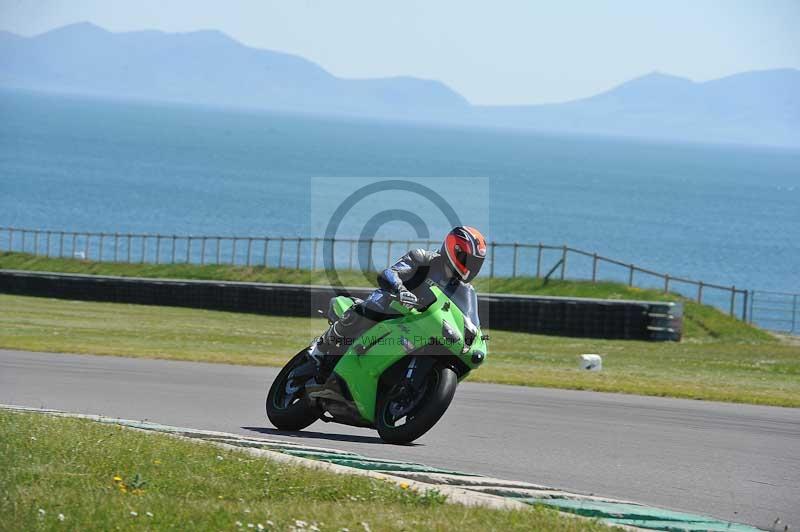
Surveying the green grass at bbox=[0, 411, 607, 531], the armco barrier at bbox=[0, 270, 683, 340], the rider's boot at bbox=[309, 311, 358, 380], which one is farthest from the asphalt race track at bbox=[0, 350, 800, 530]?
the armco barrier at bbox=[0, 270, 683, 340]

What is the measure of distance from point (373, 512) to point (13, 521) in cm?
187

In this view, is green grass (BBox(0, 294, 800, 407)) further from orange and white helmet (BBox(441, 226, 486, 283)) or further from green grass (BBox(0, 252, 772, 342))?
orange and white helmet (BBox(441, 226, 486, 283))

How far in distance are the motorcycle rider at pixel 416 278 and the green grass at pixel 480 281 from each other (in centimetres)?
1993

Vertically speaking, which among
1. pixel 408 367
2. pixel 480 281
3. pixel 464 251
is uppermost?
pixel 464 251

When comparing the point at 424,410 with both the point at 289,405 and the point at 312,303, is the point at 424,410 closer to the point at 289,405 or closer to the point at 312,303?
the point at 289,405

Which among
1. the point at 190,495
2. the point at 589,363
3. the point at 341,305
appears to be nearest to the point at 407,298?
the point at 341,305

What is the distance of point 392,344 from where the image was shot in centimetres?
908

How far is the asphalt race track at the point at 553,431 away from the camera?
27.3 feet

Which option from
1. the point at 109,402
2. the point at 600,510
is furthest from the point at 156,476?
the point at 109,402

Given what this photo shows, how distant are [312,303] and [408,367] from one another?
20.4 m

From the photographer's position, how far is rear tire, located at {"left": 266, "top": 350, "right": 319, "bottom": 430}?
10.2 m

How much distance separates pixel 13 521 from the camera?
19.5ft

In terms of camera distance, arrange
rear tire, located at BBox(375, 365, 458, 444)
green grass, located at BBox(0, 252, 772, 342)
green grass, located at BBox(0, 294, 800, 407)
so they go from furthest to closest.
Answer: green grass, located at BBox(0, 252, 772, 342), green grass, located at BBox(0, 294, 800, 407), rear tire, located at BBox(375, 365, 458, 444)

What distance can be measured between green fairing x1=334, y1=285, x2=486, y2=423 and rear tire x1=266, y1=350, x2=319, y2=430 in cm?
88
